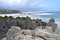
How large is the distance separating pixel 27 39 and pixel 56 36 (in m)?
1.38

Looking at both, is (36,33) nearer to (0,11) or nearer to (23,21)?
(23,21)

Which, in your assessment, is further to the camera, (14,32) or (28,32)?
(14,32)

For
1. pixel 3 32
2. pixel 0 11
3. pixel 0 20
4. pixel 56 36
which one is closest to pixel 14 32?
pixel 56 36

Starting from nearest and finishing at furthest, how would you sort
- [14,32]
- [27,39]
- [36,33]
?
1. [27,39]
2. [36,33]
3. [14,32]

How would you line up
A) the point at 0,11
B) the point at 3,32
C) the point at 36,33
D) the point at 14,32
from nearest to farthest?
the point at 36,33
the point at 14,32
the point at 3,32
the point at 0,11

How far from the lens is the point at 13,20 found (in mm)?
19922

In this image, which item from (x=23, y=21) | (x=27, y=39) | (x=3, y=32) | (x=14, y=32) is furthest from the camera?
(x=23, y=21)

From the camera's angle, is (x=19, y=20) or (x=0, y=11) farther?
(x=0, y=11)

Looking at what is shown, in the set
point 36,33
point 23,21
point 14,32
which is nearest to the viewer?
point 36,33

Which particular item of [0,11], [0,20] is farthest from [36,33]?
[0,11]

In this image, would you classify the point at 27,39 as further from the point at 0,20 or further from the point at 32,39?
the point at 0,20

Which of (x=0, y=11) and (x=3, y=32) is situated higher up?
(x=0, y=11)

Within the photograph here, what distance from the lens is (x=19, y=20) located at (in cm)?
1994

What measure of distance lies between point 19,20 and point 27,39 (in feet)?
38.5
